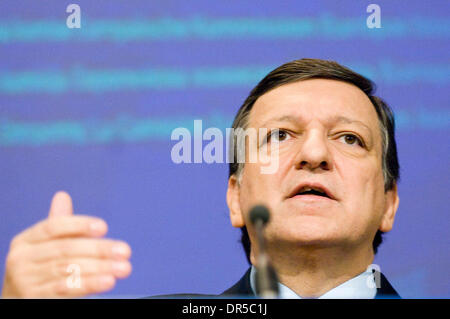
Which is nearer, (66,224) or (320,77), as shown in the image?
(66,224)

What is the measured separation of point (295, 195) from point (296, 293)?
340 mm

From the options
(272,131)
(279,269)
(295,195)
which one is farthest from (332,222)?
(272,131)

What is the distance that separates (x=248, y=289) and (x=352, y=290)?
36cm

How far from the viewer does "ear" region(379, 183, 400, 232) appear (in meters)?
2.21

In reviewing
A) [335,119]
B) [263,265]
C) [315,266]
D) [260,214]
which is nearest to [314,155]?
[335,119]

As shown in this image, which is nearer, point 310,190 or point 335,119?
point 310,190

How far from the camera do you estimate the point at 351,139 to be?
220cm

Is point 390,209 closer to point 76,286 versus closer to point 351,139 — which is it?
point 351,139

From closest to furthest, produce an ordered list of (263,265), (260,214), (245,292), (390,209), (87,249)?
(263,265)
(260,214)
(87,249)
(245,292)
(390,209)

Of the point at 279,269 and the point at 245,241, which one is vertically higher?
the point at 245,241

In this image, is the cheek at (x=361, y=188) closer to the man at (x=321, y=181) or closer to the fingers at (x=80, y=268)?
the man at (x=321, y=181)

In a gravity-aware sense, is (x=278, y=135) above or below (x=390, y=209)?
above
